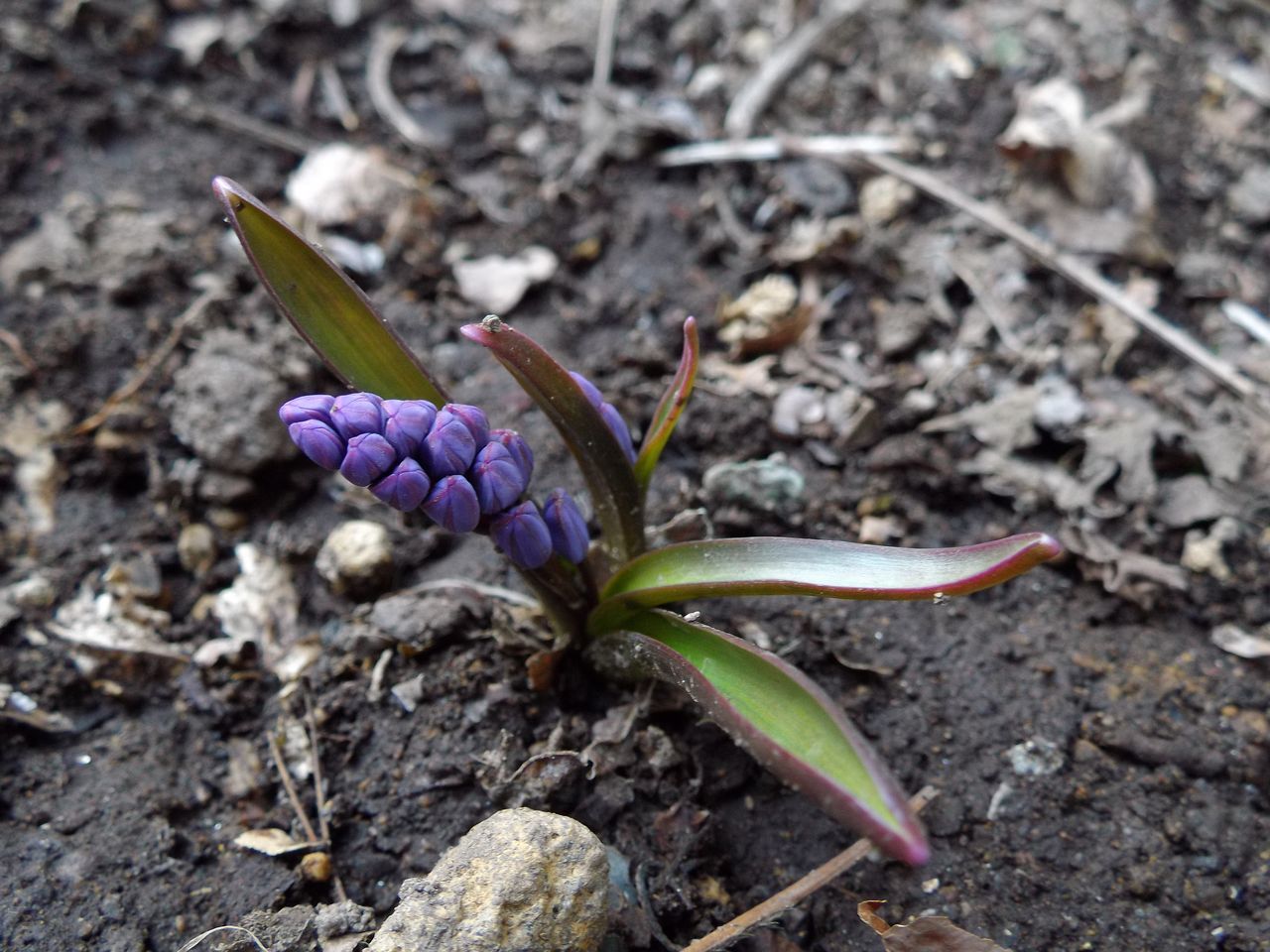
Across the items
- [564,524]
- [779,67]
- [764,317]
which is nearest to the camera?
[564,524]

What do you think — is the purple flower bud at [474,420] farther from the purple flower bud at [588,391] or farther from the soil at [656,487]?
the soil at [656,487]

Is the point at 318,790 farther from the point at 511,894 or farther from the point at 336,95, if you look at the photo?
→ the point at 336,95

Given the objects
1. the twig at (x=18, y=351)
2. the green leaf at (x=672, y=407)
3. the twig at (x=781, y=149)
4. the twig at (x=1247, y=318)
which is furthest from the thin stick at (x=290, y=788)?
the twig at (x=1247, y=318)

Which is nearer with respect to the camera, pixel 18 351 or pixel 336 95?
pixel 18 351

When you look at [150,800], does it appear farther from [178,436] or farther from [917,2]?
[917,2]

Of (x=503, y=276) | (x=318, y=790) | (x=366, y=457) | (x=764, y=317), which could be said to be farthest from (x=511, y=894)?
(x=503, y=276)

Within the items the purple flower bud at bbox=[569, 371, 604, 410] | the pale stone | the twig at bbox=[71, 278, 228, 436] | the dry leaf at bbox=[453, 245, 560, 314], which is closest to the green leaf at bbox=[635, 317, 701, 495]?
the purple flower bud at bbox=[569, 371, 604, 410]
